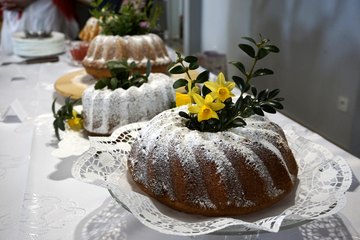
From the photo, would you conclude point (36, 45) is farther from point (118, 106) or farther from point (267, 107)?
point (267, 107)

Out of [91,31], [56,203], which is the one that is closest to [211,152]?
[56,203]

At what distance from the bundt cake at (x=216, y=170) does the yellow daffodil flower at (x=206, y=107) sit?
0.04 metres

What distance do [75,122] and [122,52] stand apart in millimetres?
519

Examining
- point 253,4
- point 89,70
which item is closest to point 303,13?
point 253,4

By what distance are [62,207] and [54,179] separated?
0.14 m

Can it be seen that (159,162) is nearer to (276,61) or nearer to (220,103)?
(220,103)

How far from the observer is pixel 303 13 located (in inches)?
87.0

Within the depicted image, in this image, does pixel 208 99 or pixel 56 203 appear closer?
pixel 208 99

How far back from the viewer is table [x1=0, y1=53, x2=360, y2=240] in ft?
2.43

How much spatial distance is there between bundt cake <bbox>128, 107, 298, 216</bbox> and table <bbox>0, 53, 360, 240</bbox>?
0.10 meters

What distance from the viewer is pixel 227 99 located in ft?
2.30

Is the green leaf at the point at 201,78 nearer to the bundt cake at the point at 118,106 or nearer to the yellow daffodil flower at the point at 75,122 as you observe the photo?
the bundt cake at the point at 118,106

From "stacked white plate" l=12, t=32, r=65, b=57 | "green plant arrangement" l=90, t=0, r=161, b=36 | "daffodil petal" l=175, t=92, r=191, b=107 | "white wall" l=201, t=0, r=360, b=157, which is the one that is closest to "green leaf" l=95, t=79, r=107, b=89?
"daffodil petal" l=175, t=92, r=191, b=107

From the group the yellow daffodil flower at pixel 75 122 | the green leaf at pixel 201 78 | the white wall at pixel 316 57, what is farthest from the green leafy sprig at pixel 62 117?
the white wall at pixel 316 57
